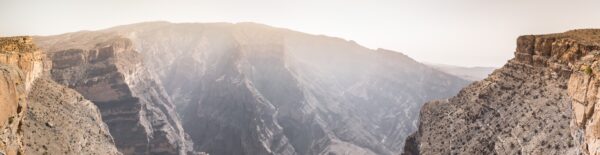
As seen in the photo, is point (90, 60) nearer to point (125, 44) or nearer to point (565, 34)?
point (125, 44)

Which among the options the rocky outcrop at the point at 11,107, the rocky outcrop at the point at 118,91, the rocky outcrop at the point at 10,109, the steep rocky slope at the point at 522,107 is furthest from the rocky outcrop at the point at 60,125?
the rocky outcrop at the point at 118,91

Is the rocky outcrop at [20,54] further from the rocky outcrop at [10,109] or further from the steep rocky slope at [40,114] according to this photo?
the rocky outcrop at [10,109]

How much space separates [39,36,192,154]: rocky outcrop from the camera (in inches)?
4778

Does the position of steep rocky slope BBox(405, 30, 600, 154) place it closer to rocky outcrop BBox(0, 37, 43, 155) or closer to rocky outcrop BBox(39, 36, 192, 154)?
rocky outcrop BBox(0, 37, 43, 155)

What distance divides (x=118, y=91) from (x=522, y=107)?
3809 inches

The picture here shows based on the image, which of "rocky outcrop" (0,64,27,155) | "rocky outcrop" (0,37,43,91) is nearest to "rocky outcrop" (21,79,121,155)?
"rocky outcrop" (0,37,43,91)

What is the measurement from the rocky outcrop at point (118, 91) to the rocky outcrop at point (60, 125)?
4210cm

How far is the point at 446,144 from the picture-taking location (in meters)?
58.1

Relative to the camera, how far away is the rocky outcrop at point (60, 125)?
61.1 metres

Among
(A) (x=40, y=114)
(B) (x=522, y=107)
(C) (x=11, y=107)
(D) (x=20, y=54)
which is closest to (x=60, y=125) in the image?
(A) (x=40, y=114)

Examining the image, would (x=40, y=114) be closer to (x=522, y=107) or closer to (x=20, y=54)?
(x=20, y=54)

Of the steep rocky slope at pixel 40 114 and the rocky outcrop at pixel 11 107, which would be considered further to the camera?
the steep rocky slope at pixel 40 114

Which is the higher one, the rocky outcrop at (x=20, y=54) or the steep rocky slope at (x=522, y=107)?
the rocky outcrop at (x=20, y=54)

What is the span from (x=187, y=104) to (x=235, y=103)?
22.8 meters
